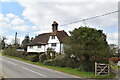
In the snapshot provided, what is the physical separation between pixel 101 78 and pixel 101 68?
75.6 inches

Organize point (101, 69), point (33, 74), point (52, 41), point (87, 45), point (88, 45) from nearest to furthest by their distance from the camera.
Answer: point (33, 74), point (101, 69), point (88, 45), point (87, 45), point (52, 41)

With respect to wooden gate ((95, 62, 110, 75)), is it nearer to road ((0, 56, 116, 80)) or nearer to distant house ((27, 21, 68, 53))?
road ((0, 56, 116, 80))

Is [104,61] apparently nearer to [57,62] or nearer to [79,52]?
[79,52]

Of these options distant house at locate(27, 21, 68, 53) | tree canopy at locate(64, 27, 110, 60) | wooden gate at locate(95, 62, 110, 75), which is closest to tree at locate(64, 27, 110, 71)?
tree canopy at locate(64, 27, 110, 60)

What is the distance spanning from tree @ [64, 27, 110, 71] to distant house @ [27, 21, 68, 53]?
18.5 metres

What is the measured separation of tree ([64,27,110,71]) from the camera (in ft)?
68.1

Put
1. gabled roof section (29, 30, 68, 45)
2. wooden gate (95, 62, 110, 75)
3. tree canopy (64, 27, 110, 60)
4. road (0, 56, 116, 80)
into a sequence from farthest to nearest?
gabled roof section (29, 30, 68, 45) → tree canopy (64, 27, 110, 60) → wooden gate (95, 62, 110, 75) → road (0, 56, 116, 80)

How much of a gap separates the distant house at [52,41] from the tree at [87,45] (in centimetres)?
1850

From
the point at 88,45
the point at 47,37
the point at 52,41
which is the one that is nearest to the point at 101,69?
the point at 88,45

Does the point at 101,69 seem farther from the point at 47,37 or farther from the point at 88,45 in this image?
the point at 47,37

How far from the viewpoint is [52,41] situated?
44344 mm

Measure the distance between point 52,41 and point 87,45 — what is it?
23894mm

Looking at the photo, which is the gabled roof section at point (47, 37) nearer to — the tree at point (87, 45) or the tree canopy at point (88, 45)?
the tree at point (87, 45)

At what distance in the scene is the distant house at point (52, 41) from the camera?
42812 mm
